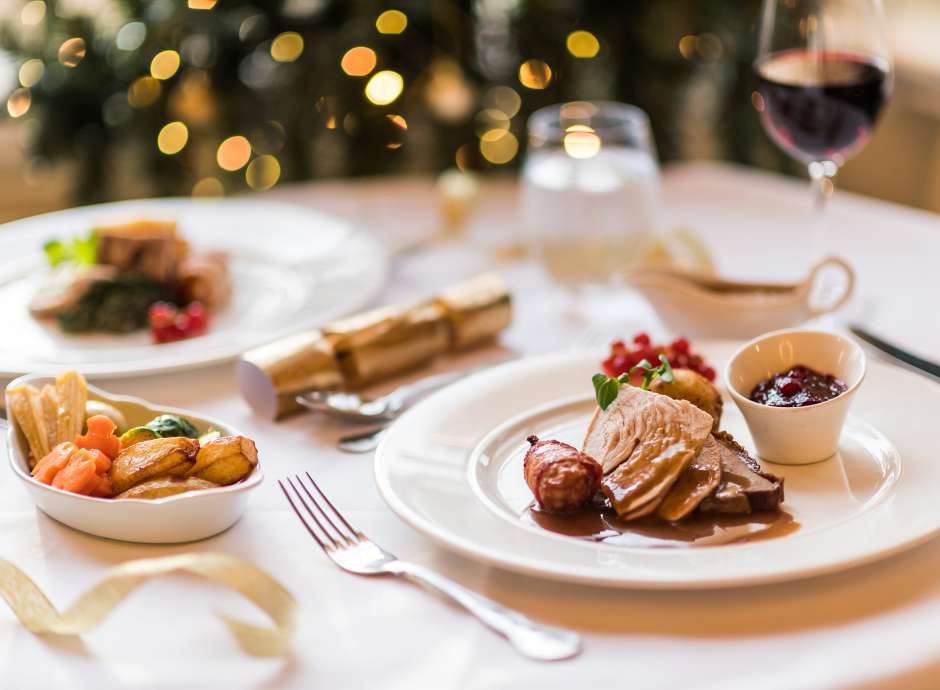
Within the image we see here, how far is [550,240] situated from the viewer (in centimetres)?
167

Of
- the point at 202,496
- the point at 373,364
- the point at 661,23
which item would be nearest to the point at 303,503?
the point at 202,496

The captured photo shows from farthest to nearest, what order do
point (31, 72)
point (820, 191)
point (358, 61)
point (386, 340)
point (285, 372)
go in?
point (31, 72) → point (358, 61) → point (820, 191) → point (386, 340) → point (285, 372)

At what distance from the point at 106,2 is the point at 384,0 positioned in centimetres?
74

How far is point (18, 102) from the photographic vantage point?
2.56 metres

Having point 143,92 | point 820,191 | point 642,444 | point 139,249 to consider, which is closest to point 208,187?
point 143,92

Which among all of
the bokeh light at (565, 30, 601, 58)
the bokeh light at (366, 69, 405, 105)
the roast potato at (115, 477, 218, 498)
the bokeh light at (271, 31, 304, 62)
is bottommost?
the roast potato at (115, 477, 218, 498)

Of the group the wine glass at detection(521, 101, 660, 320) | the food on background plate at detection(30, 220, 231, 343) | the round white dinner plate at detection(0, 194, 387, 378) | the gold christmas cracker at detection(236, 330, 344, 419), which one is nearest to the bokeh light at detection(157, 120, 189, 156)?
the round white dinner plate at detection(0, 194, 387, 378)

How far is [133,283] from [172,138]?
3.70ft

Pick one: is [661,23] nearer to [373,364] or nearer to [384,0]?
[384,0]

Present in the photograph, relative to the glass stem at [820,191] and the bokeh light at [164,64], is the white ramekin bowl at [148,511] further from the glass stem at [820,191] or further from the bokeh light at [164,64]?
the bokeh light at [164,64]

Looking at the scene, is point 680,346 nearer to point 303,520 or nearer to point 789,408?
point 789,408

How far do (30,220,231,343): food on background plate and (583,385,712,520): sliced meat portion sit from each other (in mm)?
734

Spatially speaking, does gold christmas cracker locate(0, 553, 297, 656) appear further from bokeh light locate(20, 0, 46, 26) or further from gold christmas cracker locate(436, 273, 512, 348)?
bokeh light locate(20, 0, 46, 26)

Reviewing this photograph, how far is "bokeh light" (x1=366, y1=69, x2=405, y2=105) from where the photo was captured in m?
2.50
